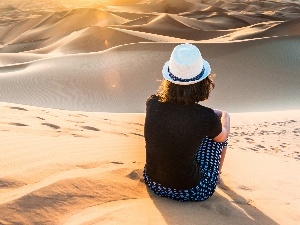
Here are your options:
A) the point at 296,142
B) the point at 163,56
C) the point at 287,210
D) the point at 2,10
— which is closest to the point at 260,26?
the point at 163,56

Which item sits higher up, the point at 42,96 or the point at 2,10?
the point at 2,10

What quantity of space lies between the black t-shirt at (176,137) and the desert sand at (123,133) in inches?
8.2

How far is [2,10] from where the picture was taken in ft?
125

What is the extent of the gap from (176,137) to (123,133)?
9.56 ft

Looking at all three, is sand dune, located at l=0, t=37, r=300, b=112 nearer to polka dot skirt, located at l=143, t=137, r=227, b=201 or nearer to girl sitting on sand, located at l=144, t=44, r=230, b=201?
polka dot skirt, located at l=143, t=137, r=227, b=201

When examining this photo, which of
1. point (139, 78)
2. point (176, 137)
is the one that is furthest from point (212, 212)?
point (139, 78)

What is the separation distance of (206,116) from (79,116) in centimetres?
398

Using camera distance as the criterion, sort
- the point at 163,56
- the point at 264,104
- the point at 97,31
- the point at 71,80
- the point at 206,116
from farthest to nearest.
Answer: the point at 97,31, the point at 163,56, the point at 71,80, the point at 264,104, the point at 206,116

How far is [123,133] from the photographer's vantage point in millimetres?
5941

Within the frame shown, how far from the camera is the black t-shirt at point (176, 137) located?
3.03 m

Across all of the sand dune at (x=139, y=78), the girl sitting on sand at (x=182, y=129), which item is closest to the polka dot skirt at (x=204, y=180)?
the girl sitting on sand at (x=182, y=129)

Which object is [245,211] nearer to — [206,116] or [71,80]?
[206,116]

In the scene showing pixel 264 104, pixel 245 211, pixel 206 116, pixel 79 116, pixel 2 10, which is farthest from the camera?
pixel 2 10

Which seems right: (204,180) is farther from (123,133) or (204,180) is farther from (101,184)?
(123,133)
